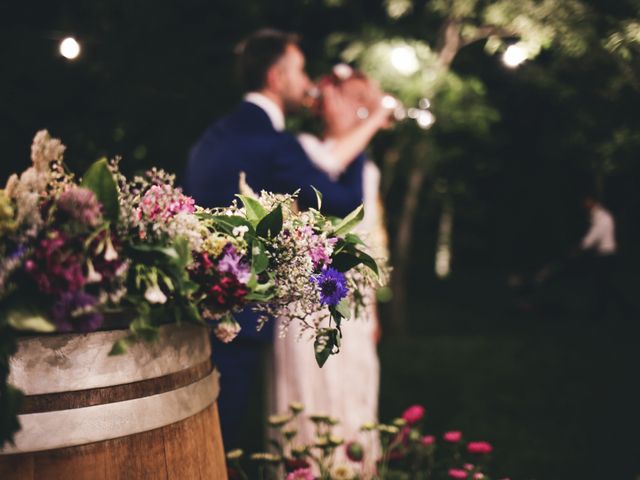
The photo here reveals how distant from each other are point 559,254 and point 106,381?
1957 centimetres

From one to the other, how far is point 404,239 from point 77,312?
667cm

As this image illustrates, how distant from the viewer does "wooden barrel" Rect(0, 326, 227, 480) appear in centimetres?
120

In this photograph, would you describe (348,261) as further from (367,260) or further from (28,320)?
(28,320)

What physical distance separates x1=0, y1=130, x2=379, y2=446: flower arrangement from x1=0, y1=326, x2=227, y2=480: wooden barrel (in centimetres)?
7

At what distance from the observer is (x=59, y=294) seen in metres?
1.09

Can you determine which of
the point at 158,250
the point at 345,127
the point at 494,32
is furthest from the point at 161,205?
the point at 494,32

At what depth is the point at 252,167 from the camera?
2490mm

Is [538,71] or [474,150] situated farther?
[474,150]

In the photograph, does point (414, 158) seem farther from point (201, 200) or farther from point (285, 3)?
point (201, 200)

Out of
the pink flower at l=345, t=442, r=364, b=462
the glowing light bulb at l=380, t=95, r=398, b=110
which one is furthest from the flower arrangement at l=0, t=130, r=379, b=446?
the glowing light bulb at l=380, t=95, r=398, b=110

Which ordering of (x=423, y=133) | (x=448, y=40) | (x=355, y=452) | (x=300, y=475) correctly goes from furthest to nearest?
(x=423, y=133) < (x=448, y=40) < (x=355, y=452) < (x=300, y=475)

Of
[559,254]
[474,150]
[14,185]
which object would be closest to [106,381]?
[14,185]

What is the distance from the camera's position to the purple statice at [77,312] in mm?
1092

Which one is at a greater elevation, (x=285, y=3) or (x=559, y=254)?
(x=285, y=3)
